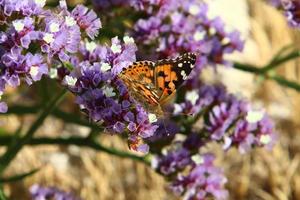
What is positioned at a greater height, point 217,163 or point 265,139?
point 265,139

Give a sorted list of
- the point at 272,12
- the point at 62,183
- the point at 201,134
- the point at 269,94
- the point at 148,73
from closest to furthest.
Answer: the point at 148,73
the point at 201,134
the point at 62,183
the point at 269,94
the point at 272,12

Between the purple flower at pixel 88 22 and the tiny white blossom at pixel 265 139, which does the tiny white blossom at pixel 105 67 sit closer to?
the purple flower at pixel 88 22

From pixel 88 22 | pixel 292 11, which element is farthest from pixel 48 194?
pixel 292 11

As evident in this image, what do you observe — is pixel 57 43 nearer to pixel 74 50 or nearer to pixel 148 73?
pixel 74 50

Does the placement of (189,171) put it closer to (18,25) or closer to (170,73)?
(170,73)

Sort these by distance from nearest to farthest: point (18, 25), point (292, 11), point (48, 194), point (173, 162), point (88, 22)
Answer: point (18, 25), point (88, 22), point (173, 162), point (292, 11), point (48, 194)

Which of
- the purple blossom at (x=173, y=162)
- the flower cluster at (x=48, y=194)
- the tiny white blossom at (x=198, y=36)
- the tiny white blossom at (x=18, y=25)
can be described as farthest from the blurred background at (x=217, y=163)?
the tiny white blossom at (x=18, y=25)

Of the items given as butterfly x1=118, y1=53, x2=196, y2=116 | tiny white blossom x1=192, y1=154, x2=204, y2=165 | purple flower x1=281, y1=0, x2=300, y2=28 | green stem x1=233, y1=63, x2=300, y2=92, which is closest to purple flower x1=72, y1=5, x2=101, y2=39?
butterfly x1=118, y1=53, x2=196, y2=116

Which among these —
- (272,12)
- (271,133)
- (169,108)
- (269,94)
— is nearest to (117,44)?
(169,108)
